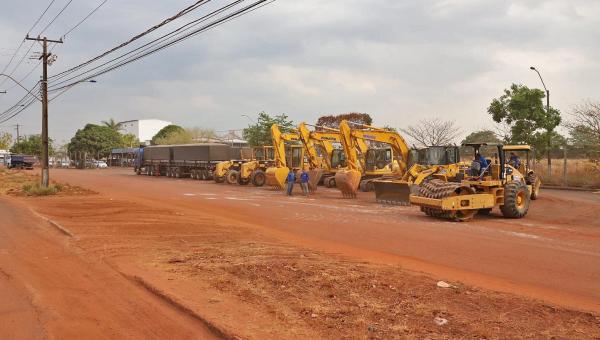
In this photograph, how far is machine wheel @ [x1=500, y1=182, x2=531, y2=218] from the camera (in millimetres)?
17188

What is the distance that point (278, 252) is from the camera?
10453 millimetres

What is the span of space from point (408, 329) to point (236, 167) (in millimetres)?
34461

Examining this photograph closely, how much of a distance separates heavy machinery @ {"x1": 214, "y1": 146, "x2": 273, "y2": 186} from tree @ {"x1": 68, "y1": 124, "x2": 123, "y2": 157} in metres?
64.2

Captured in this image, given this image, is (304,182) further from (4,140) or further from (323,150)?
(4,140)

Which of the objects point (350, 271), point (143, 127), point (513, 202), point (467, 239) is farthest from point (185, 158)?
point (143, 127)

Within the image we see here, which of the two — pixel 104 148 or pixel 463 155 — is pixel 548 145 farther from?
pixel 104 148

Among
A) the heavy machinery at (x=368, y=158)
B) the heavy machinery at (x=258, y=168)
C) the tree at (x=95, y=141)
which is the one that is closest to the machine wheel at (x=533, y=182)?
the heavy machinery at (x=368, y=158)

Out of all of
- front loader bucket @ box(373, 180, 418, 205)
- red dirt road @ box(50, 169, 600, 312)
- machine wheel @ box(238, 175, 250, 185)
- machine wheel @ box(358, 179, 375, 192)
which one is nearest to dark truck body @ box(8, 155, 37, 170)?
machine wheel @ box(238, 175, 250, 185)

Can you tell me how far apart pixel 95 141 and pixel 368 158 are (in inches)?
3060

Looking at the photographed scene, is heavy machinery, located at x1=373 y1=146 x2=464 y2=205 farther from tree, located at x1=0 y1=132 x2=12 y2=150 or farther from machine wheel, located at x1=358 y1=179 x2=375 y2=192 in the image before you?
tree, located at x1=0 y1=132 x2=12 y2=150

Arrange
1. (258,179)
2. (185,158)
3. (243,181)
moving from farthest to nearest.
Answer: (185,158) < (243,181) < (258,179)

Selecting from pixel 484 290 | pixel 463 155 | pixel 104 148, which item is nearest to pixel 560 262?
pixel 484 290

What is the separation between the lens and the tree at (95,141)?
3784 inches

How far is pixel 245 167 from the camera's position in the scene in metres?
36.5
